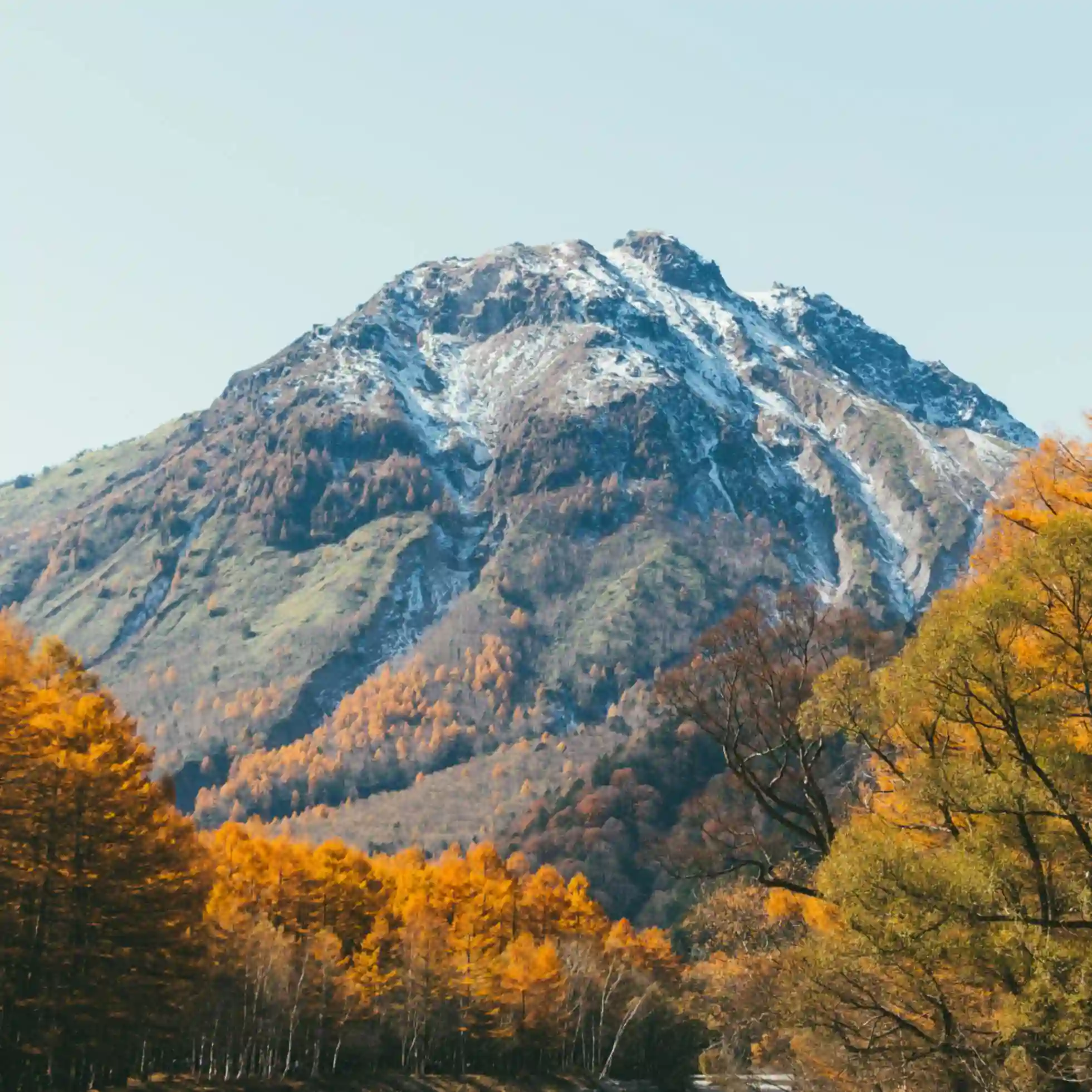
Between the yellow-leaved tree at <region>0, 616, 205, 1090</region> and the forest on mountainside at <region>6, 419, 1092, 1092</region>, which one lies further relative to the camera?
the yellow-leaved tree at <region>0, 616, 205, 1090</region>

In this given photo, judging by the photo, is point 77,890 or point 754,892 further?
point 754,892

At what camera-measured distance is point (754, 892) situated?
144 feet

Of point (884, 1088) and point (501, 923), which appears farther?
point (501, 923)

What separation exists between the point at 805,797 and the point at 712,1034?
282ft

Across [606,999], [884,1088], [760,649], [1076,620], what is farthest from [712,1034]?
[1076,620]

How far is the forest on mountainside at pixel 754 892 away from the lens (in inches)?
563

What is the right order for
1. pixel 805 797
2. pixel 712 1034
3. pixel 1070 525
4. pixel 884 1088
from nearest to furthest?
pixel 1070 525
pixel 805 797
pixel 884 1088
pixel 712 1034

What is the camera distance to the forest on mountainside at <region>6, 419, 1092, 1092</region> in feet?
46.9

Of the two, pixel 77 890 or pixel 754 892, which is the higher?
pixel 754 892

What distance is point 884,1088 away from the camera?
22719 millimetres

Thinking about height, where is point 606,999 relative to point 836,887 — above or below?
below

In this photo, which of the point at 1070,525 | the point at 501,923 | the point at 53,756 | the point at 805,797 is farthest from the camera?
the point at 501,923

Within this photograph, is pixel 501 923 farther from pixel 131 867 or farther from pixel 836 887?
pixel 836 887

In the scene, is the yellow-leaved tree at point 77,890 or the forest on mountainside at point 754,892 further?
the yellow-leaved tree at point 77,890
